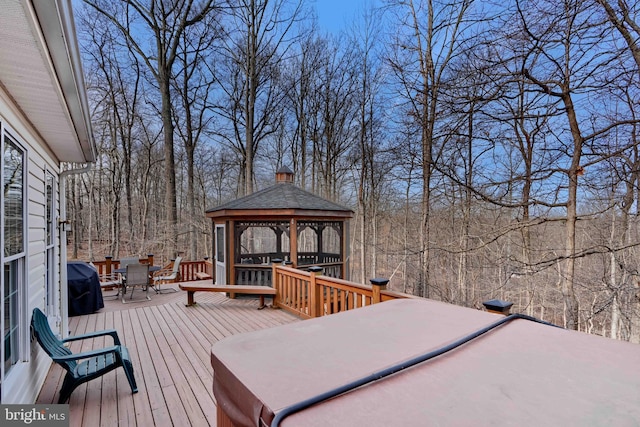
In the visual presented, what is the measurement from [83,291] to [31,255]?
4141mm

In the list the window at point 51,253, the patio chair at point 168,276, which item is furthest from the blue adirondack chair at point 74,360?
the patio chair at point 168,276

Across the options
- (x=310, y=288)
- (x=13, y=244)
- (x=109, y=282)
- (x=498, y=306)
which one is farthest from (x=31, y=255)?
(x=109, y=282)

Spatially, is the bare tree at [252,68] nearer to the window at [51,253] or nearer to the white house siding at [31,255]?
the window at [51,253]

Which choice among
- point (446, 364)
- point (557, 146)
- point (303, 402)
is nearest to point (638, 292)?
point (557, 146)

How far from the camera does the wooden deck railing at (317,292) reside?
3.81 metres

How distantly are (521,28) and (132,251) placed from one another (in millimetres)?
16856

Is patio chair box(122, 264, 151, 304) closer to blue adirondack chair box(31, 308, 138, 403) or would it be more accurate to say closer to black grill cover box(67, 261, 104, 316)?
black grill cover box(67, 261, 104, 316)

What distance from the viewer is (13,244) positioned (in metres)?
2.53

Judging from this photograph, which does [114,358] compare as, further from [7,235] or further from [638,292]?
[638,292]

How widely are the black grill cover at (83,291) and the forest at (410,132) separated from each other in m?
6.10

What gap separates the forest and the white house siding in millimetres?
5966

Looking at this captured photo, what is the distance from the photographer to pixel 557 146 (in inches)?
230

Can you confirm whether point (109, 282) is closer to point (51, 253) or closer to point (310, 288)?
point (51, 253)

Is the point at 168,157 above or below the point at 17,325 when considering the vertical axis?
above
